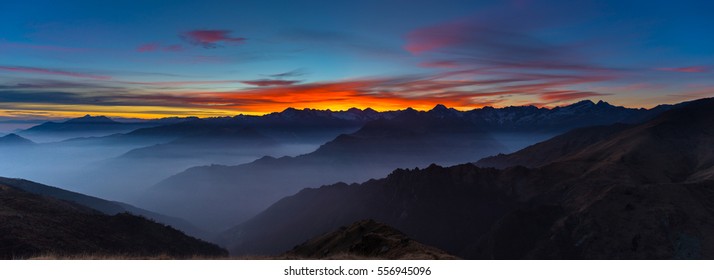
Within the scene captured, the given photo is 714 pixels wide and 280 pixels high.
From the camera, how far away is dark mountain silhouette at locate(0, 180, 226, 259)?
1214 inches

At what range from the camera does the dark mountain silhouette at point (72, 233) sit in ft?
101

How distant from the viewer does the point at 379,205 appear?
192 meters

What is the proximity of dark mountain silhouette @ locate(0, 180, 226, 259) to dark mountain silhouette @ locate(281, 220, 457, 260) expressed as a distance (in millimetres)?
8622

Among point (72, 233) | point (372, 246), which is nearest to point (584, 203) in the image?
point (372, 246)

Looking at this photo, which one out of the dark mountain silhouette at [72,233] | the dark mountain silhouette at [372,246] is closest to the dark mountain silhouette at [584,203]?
the dark mountain silhouette at [372,246]

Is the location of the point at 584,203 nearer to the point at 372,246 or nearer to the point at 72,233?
the point at 372,246

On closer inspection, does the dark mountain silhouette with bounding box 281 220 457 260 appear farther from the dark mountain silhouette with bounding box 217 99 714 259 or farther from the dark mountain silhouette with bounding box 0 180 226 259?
the dark mountain silhouette with bounding box 217 99 714 259

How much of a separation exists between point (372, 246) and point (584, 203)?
115929 millimetres

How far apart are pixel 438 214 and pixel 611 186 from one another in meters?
64.6

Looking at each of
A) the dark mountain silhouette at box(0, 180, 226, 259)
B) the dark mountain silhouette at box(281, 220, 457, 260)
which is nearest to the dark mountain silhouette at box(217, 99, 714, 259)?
the dark mountain silhouette at box(281, 220, 457, 260)

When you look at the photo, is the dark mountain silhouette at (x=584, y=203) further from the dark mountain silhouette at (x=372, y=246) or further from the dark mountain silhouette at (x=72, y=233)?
the dark mountain silhouette at (x=72, y=233)
